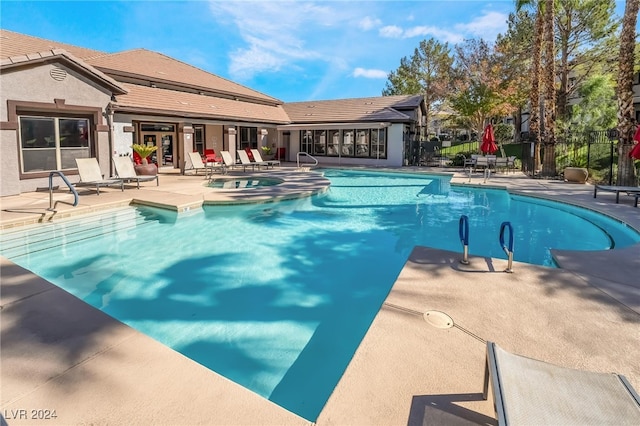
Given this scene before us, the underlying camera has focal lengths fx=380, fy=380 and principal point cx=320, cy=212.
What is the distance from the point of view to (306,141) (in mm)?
27859

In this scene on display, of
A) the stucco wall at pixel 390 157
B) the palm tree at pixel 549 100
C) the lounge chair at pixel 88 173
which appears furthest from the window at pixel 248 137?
the palm tree at pixel 549 100

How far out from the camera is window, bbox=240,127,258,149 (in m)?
24.8

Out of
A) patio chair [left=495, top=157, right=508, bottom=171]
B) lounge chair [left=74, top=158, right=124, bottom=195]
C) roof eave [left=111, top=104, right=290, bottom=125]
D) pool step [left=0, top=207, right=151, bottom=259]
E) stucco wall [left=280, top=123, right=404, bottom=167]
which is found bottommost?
pool step [left=0, top=207, right=151, bottom=259]

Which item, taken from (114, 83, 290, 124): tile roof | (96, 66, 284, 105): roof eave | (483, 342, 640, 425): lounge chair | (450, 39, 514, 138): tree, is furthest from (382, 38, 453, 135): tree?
(483, 342, 640, 425): lounge chair

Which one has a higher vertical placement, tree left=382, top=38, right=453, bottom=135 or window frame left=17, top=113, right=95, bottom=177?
tree left=382, top=38, right=453, bottom=135

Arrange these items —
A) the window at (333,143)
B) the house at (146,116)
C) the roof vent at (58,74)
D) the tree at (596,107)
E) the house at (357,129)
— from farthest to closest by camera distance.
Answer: the window at (333,143) → the tree at (596,107) → the house at (357,129) → the roof vent at (58,74) → the house at (146,116)

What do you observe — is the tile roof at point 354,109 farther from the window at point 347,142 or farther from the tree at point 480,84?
the tree at point 480,84

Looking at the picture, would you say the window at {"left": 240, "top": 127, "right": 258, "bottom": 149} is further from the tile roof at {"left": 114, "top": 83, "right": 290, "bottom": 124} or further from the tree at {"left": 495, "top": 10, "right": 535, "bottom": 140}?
the tree at {"left": 495, "top": 10, "right": 535, "bottom": 140}

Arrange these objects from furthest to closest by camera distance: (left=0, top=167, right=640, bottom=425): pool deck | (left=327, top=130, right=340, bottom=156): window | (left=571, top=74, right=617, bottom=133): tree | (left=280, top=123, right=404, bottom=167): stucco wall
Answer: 1. (left=327, top=130, right=340, bottom=156): window
2. (left=571, top=74, right=617, bottom=133): tree
3. (left=280, top=123, right=404, bottom=167): stucco wall
4. (left=0, top=167, right=640, bottom=425): pool deck

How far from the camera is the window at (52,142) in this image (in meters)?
11.8

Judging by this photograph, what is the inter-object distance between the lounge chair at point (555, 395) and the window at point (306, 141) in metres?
26.0

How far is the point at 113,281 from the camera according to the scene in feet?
18.9

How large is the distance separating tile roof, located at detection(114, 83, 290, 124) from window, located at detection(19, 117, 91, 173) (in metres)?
1.70

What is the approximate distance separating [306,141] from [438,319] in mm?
25004
